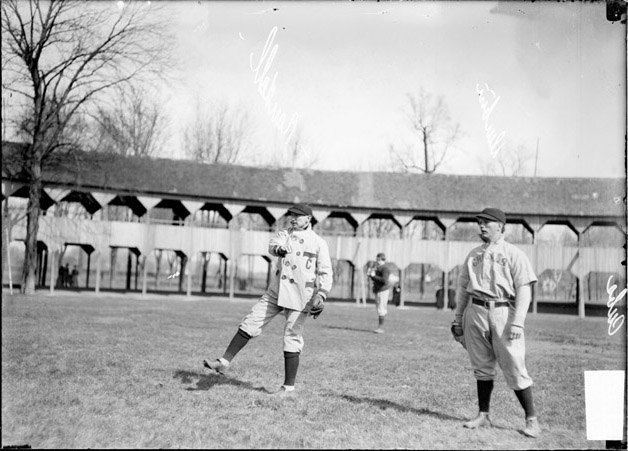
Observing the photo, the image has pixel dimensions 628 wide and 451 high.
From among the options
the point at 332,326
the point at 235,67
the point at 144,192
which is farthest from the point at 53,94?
the point at 235,67

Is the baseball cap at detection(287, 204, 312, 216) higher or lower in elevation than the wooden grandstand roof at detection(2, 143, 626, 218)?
lower

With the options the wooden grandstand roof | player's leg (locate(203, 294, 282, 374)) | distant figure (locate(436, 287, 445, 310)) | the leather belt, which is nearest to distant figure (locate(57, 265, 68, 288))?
the wooden grandstand roof

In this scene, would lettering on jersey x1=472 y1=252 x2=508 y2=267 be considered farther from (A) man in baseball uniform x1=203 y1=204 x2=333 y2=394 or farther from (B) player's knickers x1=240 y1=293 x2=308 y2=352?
(B) player's knickers x1=240 y1=293 x2=308 y2=352

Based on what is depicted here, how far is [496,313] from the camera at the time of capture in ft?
17.3

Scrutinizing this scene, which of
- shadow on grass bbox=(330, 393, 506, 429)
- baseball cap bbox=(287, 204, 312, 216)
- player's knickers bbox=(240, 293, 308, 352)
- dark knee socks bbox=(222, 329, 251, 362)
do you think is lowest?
shadow on grass bbox=(330, 393, 506, 429)

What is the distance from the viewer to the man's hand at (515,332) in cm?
510

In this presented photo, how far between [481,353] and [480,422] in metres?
0.61

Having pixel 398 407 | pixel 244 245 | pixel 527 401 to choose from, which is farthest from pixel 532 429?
pixel 244 245

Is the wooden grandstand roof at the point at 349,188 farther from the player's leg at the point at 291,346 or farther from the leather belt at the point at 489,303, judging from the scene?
the leather belt at the point at 489,303

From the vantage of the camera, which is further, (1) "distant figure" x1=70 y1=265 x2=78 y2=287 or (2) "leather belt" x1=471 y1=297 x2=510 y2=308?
(1) "distant figure" x1=70 y1=265 x2=78 y2=287

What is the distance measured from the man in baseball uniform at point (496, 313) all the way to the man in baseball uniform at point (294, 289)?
5.14 feet

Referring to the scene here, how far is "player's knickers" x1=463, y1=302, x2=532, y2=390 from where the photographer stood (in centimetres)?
511

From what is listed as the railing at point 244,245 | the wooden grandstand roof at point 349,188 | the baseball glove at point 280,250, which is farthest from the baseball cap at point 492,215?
the wooden grandstand roof at point 349,188

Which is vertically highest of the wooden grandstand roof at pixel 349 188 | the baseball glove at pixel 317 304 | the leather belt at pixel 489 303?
the wooden grandstand roof at pixel 349 188
